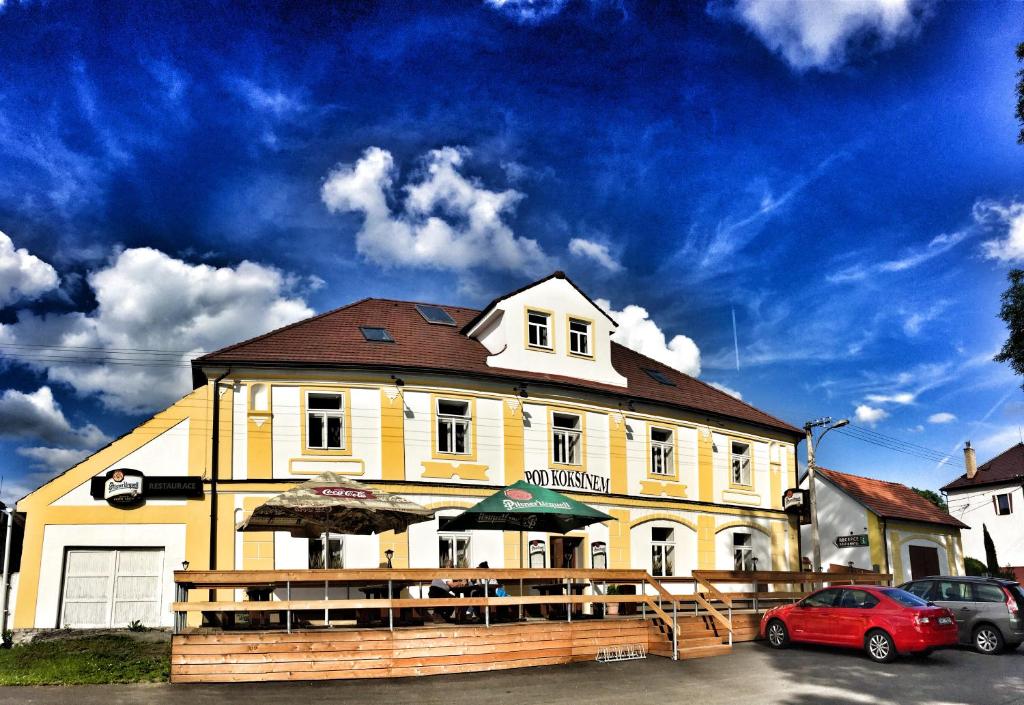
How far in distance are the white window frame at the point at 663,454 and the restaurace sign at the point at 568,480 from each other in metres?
2.37

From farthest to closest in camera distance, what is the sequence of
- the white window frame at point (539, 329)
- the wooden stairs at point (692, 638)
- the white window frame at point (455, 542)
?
the white window frame at point (539, 329) → the white window frame at point (455, 542) → the wooden stairs at point (692, 638)

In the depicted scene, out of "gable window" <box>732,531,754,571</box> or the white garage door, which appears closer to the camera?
the white garage door

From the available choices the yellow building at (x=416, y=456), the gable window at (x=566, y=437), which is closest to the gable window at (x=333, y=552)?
the yellow building at (x=416, y=456)

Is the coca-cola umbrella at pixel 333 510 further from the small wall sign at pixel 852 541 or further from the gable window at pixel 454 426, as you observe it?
the small wall sign at pixel 852 541

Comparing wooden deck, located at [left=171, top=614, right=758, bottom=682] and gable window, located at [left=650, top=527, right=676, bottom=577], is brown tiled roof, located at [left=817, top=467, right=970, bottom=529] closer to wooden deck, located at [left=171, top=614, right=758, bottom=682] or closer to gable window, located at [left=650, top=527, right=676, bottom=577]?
gable window, located at [left=650, top=527, right=676, bottom=577]

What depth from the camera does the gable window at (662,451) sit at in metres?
28.7

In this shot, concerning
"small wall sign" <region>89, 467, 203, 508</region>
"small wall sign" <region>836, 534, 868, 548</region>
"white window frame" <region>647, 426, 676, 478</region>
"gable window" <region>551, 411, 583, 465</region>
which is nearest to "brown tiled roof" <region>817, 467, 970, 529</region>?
"small wall sign" <region>836, 534, 868, 548</region>

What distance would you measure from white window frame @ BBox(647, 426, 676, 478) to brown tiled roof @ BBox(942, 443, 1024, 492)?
102 ft

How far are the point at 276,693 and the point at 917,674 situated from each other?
10.7 meters

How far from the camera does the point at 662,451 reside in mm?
29047

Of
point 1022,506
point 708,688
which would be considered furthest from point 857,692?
point 1022,506

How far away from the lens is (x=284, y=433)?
22859mm

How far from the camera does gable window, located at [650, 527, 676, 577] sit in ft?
91.7

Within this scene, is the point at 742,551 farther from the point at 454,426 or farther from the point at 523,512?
the point at 523,512
